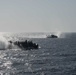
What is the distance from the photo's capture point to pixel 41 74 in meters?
71.1

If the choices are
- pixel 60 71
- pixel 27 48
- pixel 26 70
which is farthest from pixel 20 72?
pixel 27 48

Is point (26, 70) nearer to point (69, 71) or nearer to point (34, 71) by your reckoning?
point (34, 71)

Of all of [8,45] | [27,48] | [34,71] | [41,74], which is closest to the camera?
[41,74]

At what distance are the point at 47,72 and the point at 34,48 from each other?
264 feet

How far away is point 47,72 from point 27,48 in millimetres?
77725

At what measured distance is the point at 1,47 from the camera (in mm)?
160250

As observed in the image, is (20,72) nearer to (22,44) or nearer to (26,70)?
(26,70)

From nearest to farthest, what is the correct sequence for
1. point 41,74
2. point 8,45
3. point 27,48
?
point 41,74
point 27,48
point 8,45

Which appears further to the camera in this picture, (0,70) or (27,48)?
(27,48)

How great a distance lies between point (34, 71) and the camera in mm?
75688

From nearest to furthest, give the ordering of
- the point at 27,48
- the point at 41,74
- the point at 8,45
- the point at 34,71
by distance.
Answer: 1. the point at 41,74
2. the point at 34,71
3. the point at 27,48
4. the point at 8,45

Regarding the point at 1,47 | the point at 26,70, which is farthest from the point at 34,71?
the point at 1,47

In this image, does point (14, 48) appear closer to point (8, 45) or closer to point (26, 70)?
point (8, 45)

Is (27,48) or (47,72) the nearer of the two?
(47,72)
